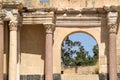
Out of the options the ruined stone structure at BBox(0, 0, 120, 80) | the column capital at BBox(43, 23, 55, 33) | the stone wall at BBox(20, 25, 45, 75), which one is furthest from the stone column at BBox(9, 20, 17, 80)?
the column capital at BBox(43, 23, 55, 33)

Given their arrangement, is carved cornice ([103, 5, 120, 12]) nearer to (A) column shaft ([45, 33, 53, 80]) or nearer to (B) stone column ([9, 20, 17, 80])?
(A) column shaft ([45, 33, 53, 80])

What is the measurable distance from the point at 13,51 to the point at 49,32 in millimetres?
2083

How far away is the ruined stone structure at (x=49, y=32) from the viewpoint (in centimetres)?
1947

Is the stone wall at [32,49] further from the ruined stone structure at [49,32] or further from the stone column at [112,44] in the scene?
the stone column at [112,44]

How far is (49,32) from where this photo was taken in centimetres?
2005

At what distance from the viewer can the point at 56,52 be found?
2064 centimetres

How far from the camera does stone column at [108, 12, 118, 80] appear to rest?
19.5m

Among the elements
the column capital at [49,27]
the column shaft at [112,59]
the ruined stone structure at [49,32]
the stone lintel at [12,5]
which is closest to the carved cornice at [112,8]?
the ruined stone structure at [49,32]

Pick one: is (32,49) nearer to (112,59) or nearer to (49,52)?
(49,52)

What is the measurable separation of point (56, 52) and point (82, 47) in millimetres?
27949

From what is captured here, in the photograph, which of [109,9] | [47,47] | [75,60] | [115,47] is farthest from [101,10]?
[75,60]

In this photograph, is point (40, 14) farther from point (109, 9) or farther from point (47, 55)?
point (109, 9)

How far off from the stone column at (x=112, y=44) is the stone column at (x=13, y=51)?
15.2 ft

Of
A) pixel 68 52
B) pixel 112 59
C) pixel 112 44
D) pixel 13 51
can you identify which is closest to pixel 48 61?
pixel 13 51
